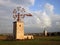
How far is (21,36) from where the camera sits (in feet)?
166

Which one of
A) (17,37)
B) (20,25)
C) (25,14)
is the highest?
(25,14)

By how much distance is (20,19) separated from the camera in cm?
5162

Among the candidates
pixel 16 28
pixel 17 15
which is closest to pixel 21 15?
pixel 17 15

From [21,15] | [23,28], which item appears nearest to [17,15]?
[21,15]

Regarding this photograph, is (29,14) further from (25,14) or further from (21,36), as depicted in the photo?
(21,36)

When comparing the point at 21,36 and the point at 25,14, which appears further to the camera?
the point at 25,14

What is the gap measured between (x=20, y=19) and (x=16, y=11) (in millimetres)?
2665

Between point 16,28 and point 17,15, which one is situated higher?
point 17,15

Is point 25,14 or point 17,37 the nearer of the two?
point 17,37

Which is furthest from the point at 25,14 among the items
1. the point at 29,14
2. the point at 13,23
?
the point at 13,23

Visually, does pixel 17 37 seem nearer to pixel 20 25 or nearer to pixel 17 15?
pixel 20 25

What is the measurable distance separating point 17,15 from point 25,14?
3.03 meters

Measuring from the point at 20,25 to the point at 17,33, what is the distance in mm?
2456

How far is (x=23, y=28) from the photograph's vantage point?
5050cm
